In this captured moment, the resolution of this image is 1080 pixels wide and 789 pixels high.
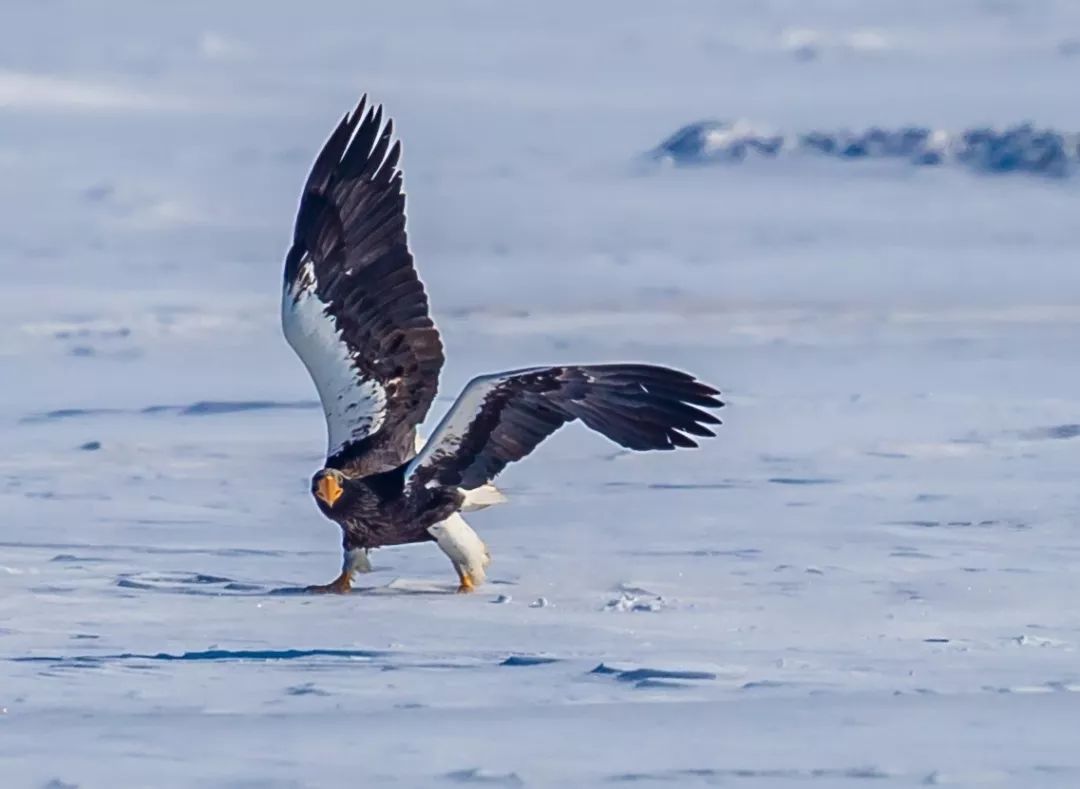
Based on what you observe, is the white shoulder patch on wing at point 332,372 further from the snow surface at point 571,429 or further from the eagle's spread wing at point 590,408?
the eagle's spread wing at point 590,408

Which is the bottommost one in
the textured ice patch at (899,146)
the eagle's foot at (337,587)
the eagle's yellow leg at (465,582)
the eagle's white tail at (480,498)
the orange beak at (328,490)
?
the eagle's foot at (337,587)

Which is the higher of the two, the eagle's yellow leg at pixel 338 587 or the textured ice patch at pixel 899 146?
the textured ice patch at pixel 899 146

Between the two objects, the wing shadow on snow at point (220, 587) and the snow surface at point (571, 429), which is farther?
the wing shadow on snow at point (220, 587)

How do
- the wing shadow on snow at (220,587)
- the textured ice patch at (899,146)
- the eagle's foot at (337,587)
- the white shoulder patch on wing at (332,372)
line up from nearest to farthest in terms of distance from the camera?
the wing shadow on snow at (220,587), the eagle's foot at (337,587), the white shoulder patch on wing at (332,372), the textured ice patch at (899,146)

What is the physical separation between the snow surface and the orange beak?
24 centimetres

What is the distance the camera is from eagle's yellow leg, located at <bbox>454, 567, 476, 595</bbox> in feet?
17.3

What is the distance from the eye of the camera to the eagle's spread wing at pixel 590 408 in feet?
16.4

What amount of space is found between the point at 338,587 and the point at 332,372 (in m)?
0.61

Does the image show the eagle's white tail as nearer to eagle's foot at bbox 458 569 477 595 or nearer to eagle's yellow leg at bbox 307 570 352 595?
eagle's foot at bbox 458 569 477 595

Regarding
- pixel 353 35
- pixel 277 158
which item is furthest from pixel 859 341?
pixel 353 35

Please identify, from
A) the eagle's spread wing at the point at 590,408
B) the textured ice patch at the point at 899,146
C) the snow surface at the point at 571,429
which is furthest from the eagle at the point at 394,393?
the textured ice patch at the point at 899,146

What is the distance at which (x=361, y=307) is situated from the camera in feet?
19.1

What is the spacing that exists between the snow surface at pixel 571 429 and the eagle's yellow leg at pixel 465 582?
0.10 metres

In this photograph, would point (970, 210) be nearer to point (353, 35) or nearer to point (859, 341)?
point (859, 341)
